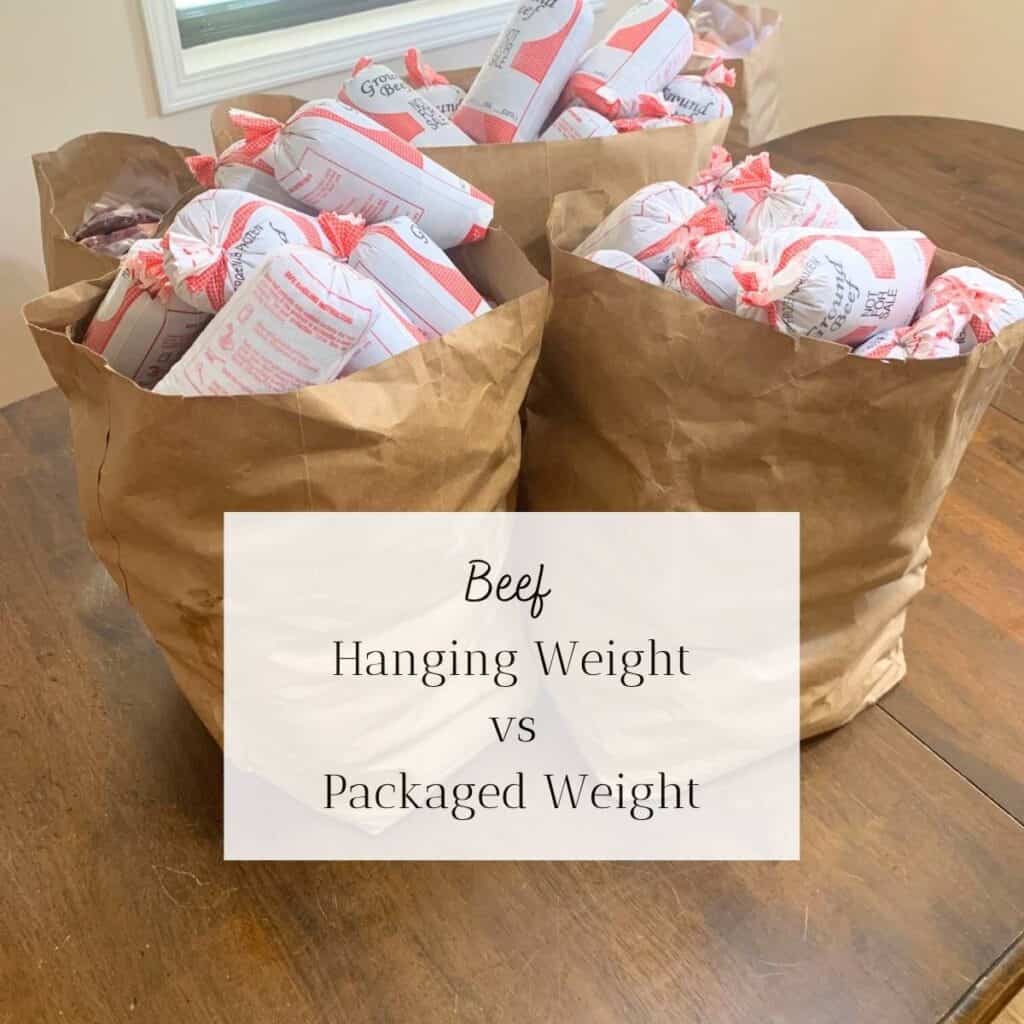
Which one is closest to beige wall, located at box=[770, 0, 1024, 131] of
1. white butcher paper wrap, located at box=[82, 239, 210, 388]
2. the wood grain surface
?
the wood grain surface

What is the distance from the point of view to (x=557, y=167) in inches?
31.3

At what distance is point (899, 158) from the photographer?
141cm

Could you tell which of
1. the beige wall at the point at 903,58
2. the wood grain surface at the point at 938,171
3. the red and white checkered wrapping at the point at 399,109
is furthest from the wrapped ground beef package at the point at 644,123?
the beige wall at the point at 903,58

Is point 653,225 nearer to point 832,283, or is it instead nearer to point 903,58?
point 832,283

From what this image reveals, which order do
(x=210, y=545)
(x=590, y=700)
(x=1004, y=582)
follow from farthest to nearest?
1. (x=1004, y=582)
2. (x=590, y=700)
3. (x=210, y=545)

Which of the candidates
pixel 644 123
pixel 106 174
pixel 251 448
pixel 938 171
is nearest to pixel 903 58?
pixel 938 171

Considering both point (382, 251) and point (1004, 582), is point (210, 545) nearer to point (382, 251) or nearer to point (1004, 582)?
point (382, 251)

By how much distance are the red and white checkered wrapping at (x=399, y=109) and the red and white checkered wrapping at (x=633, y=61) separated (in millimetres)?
120

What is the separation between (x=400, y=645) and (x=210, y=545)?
14 centimetres

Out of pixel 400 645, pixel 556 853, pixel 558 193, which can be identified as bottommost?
pixel 556 853

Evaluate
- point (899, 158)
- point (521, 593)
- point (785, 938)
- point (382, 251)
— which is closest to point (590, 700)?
point (521, 593)

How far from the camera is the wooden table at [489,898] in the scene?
60 cm

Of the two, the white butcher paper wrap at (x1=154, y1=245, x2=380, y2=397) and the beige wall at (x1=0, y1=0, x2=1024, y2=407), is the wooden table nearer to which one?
the white butcher paper wrap at (x1=154, y1=245, x2=380, y2=397)

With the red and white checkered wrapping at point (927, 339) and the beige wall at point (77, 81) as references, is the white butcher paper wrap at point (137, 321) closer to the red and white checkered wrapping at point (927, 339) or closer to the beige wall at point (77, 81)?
the red and white checkered wrapping at point (927, 339)
